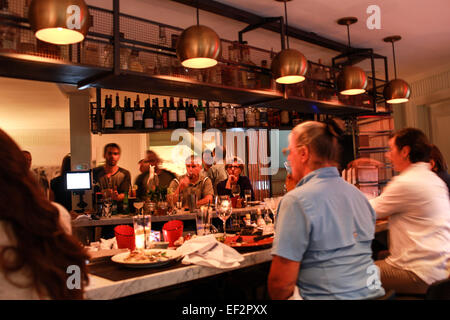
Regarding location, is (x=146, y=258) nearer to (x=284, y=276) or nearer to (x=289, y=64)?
(x=284, y=276)

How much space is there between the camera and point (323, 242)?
1.45 m

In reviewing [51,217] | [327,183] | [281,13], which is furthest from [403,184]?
[281,13]

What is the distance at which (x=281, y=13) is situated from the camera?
353 cm

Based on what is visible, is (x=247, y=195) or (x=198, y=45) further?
(x=247, y=195)

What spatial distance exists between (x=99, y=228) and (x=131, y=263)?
115 inches

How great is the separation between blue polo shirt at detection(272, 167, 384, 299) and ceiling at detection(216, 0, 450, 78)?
7.47ft

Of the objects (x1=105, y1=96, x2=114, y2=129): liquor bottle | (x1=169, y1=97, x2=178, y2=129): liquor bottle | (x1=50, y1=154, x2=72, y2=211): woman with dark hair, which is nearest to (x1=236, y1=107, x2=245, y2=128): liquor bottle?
(x1=169, y1=97, x2=178, y2=129): liquor bottle

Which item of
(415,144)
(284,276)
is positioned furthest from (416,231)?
(284,276)

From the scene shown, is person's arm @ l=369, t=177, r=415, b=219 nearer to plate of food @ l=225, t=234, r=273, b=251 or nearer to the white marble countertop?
plate of food @ l=225, t=234, r=273, b=251

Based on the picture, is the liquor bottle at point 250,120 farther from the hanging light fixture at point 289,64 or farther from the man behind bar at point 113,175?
the hanging light fixture at point 289,64

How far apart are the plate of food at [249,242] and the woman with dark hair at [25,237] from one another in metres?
1.08

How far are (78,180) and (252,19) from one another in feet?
9.13

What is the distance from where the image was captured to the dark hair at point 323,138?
1.62 meters

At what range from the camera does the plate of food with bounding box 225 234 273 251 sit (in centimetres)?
197
